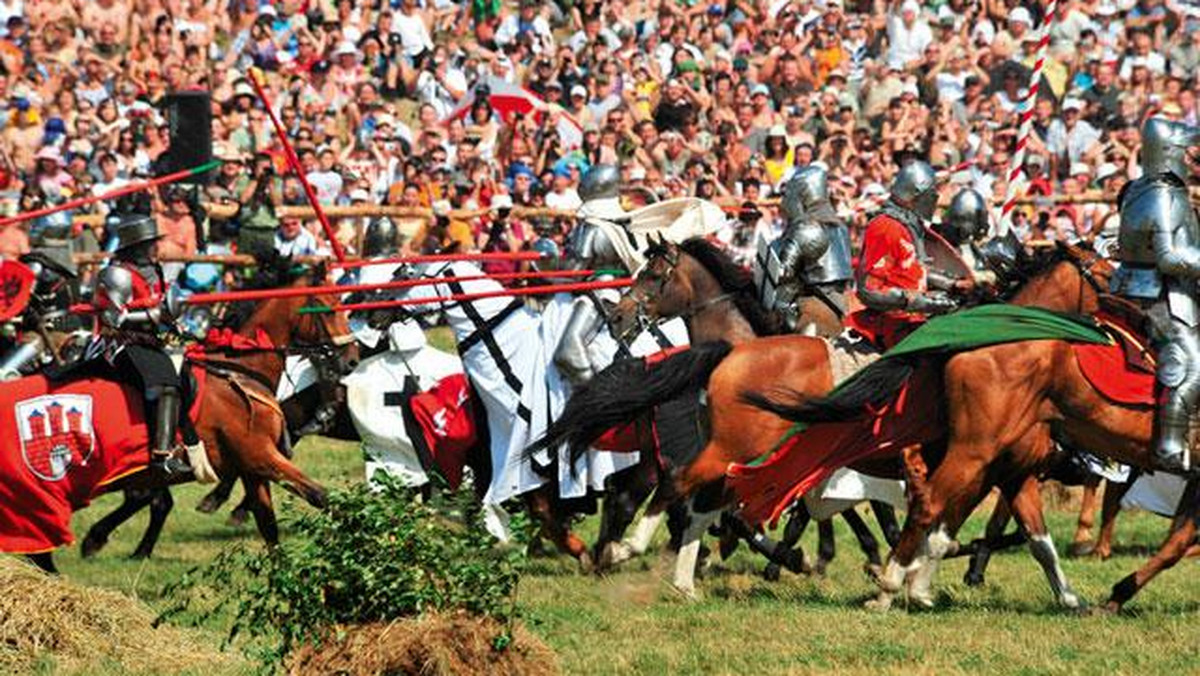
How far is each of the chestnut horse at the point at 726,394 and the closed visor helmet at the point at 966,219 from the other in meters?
1.65

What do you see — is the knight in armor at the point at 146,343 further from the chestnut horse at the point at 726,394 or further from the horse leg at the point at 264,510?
the chestnut horse at the point at 726,394

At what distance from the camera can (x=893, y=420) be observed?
483 inches

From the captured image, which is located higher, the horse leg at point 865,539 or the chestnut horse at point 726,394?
the chestnut horse at point 726,394

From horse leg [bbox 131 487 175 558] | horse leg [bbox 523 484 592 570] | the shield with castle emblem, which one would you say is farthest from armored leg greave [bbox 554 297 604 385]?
horse leg [bbox 131 487 175 558]

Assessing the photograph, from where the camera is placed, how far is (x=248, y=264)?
1912 cm

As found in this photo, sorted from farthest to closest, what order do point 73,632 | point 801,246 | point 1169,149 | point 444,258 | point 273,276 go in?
point 273,276, point 444,258, point 801,246, point 1169,149, point 73,632

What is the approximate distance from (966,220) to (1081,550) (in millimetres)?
2318

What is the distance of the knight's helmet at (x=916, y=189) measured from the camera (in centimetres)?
1297

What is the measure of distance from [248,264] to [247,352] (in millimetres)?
4810

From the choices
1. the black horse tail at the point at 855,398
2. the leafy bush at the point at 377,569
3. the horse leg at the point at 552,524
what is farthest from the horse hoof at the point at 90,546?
the leafy bush at the point at 377,569

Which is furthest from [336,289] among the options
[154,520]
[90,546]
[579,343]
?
[90,546]

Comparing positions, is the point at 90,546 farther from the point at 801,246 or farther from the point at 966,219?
the point at 966,219

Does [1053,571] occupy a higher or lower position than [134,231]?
lower

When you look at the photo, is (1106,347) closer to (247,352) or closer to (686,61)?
(247,352)
